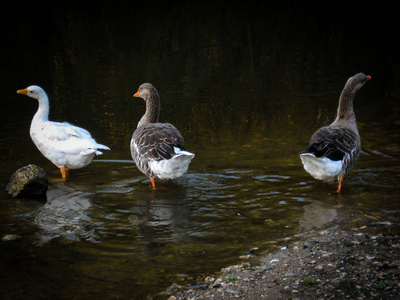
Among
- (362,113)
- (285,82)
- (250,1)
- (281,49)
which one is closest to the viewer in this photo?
(362,113)

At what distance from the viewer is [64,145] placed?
8578 mm

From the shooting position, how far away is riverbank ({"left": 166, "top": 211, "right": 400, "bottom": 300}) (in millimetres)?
4430

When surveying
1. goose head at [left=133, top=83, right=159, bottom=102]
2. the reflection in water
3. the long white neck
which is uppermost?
goose head at [left=133, top=83, right=159, bottom=102]

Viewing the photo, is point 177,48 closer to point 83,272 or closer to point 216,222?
point 216,222

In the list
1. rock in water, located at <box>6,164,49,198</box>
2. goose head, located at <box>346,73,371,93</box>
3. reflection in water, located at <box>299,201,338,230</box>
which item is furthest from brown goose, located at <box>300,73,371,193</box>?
rock in water, located at <box>6,164,49,198</box>

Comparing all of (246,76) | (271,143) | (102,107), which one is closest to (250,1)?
(246,76)

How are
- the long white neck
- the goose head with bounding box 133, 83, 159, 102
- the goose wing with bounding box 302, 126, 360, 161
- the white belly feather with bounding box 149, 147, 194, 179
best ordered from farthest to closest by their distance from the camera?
the goose head with bounding box 133, 83, 159, 102
the long white neck
the white belly feather with bounding box 149, 147, 194, 179
the goose wing with bounding box 302, 126, 360, 161

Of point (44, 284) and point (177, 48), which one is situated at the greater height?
point (177, 48)

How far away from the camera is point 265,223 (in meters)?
6.58

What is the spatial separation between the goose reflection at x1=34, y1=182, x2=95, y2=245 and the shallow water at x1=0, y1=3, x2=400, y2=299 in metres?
0.03

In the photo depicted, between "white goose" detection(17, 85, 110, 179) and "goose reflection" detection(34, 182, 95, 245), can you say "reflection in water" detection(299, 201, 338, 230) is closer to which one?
"goose reflection" detection(34, 182, 95, 245)

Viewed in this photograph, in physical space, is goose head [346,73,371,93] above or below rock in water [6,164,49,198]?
above

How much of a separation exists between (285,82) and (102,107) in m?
5.69

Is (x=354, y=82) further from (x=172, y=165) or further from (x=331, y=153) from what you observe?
(x=172, y=165)
